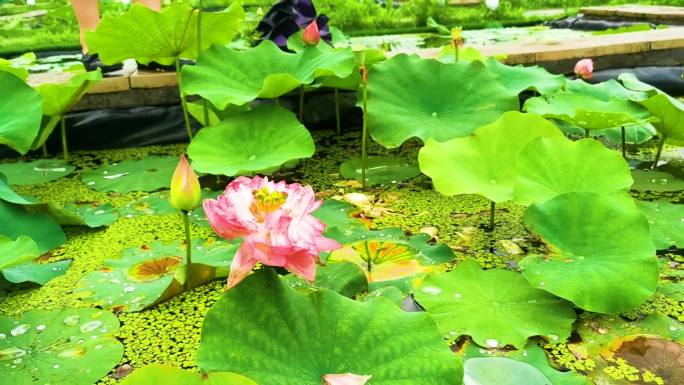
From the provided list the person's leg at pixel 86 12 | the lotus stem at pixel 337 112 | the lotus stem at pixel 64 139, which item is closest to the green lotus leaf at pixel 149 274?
the lotus stem at pixel 64 139

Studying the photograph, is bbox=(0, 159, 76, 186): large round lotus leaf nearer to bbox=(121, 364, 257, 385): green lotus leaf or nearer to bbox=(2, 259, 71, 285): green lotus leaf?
bbox=(2, 259, 71, 285): green lotus leaf

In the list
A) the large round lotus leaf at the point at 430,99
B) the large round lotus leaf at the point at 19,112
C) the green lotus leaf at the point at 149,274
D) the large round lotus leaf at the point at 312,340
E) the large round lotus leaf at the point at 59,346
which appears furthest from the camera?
the large round lotus leaf at the point at 430,99

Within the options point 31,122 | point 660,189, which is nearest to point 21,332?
point 31,122

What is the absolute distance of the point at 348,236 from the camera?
1453 millimetres

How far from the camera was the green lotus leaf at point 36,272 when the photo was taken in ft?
4.11

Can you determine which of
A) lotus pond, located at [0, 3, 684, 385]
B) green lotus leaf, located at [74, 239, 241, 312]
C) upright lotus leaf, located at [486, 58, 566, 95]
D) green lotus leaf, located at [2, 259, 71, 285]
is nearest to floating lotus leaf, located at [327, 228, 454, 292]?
lotus pond, located at [0, 3, 684, 385]

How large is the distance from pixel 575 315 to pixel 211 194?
112 centimetres

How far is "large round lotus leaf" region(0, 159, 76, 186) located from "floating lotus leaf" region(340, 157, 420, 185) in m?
0.99

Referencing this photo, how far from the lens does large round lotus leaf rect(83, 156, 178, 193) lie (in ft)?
6.30

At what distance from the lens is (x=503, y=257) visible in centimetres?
138

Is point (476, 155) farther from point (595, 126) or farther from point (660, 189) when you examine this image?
point (660, 189)

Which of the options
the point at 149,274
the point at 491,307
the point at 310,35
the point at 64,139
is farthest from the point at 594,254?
the point at 64,139

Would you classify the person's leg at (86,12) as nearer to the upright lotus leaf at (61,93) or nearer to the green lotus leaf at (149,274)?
the upright lotus leaf at (61,93)

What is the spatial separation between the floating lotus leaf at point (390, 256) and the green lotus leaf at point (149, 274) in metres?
0.27
